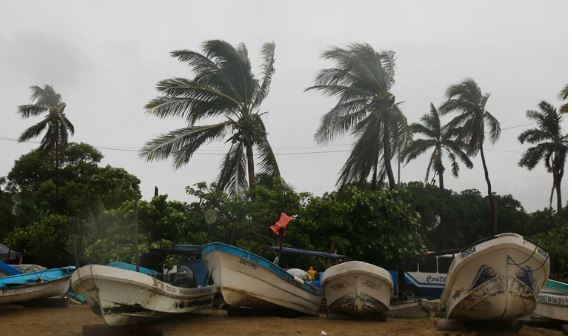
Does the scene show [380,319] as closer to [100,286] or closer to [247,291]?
[247,291]

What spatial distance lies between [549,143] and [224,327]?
26.4 meters

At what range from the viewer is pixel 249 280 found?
11359 mm

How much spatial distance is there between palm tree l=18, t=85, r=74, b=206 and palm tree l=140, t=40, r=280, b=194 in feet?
28.4

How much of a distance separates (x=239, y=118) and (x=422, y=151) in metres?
15.4

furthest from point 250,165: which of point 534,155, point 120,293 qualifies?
point 534,155

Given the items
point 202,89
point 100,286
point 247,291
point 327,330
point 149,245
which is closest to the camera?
point 100,286

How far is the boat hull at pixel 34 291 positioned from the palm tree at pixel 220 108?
16.5 ft

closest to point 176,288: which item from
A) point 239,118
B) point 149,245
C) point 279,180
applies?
point 149,245

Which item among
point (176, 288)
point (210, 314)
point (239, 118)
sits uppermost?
point (239, 118)

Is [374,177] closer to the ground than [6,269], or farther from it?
farther from it

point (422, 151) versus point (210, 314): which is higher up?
point (422, 151)

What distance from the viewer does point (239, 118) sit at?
19438 millimetres

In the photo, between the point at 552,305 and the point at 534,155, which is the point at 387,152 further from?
the point at 534,155

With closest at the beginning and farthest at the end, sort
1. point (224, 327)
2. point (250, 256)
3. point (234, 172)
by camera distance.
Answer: point (224, 327) → point (250, 256) → point (234, 172)
